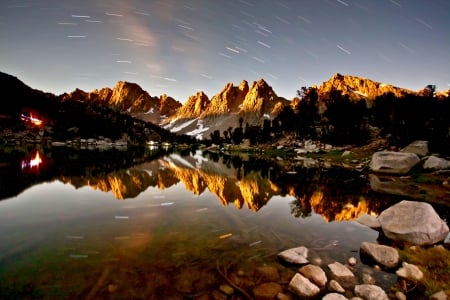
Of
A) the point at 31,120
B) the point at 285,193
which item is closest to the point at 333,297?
the point at 285,193

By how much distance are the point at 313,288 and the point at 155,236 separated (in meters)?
7.75

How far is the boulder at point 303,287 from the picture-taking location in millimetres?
7773

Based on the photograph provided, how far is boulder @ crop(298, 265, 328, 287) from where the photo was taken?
845 centimetres

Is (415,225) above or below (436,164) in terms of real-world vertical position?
below

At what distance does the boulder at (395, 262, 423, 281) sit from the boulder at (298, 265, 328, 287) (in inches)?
110

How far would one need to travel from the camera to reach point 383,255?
9.89 m

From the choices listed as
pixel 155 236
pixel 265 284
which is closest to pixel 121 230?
pixel 155 236

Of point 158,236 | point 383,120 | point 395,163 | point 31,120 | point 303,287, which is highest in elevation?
point 31,120

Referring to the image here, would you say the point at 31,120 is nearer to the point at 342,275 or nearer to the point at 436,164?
the point at 436,164

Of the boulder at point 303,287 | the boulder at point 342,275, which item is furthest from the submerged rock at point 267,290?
the boulder at point 342,275

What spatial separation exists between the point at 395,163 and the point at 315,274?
36.8 metres

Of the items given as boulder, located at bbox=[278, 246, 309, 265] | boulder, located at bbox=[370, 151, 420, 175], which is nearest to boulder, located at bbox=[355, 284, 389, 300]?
boulder, located at bbox=[278, 246, 309, 265]

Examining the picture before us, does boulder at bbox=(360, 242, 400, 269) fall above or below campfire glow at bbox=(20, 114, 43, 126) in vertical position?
below

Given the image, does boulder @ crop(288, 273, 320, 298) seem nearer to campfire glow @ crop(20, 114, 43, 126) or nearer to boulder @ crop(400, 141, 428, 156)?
boulder @ crop(400, 141, 428, 156)
